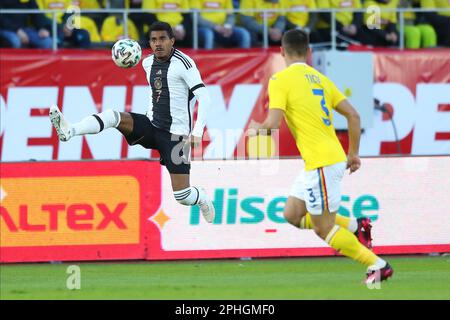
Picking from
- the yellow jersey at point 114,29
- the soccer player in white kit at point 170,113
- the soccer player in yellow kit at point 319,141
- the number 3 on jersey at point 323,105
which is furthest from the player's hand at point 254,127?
the yellow jersey at point 114,29

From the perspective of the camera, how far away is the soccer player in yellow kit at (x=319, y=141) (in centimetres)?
1055

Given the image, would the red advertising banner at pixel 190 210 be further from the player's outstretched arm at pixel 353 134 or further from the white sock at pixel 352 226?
the player's outstretched arm at pixel 353 134

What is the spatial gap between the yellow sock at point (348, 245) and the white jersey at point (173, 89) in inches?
97.5

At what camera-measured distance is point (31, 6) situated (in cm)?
1877

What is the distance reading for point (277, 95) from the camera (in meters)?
10.4

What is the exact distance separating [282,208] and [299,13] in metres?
5.91

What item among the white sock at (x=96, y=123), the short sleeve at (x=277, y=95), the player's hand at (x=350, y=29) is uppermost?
the player's hand at (x=350, y=29)

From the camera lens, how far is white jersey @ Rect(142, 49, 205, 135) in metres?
12.3

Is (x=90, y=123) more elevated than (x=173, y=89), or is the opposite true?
(x=173, y=89)

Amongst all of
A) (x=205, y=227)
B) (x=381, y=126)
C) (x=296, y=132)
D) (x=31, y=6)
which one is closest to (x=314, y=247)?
(x=205, y=227)

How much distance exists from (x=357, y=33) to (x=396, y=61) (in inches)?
33.0

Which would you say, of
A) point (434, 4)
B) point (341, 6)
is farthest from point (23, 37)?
point (434, 4)

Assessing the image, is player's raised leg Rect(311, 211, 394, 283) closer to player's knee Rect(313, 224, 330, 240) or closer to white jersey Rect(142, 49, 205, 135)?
player's knee Rect(313, 224, 330, 240)

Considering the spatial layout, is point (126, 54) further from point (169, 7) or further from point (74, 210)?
point (169, 7)
